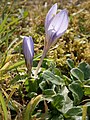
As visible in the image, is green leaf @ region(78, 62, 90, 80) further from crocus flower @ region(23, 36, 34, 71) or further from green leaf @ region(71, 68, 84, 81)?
crocus flower @ region(23, 36, 34, 71)

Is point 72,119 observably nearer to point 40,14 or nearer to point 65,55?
point 65,55

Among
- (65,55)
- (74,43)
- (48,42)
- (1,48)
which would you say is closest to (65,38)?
(74,43)

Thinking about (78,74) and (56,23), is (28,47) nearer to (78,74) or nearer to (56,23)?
(56,23)

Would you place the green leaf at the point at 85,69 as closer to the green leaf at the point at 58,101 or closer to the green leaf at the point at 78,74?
the green leaf at the point at 78,74

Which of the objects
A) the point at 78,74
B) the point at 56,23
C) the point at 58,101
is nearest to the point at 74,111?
the point at 58,101

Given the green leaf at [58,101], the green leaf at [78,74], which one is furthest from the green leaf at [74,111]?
the green leaf at [78,74]

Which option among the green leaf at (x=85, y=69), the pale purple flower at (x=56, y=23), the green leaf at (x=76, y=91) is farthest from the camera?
the green leaf at (x=85, y=69)
